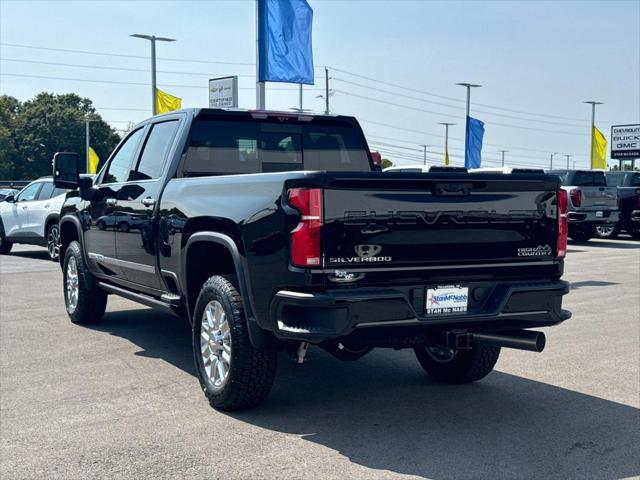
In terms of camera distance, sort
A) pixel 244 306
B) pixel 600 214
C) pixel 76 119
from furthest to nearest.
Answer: pixel 76 119, pixel 600 214, pixel 244 306

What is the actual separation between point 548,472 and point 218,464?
5.82 feet

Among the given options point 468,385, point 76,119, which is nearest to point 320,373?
point 468,385

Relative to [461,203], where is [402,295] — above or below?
below

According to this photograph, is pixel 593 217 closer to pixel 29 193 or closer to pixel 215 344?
pixel 29 193

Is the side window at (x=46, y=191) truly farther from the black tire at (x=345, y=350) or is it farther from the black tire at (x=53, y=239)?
the black tire at (x=345, y=350)

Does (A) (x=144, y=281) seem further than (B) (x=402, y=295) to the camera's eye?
Yes

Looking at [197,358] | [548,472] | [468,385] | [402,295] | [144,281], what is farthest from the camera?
[144,281]

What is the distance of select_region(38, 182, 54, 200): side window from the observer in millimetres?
17106

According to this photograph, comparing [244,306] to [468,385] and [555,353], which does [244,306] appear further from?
[555,353]

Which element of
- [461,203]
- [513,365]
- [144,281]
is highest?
[461,203]

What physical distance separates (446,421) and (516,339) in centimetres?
71

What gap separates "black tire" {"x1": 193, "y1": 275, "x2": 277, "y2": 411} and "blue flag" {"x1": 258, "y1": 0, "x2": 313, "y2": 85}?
9973mm

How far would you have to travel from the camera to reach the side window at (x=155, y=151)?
278 inches

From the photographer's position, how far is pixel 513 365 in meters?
7.18
